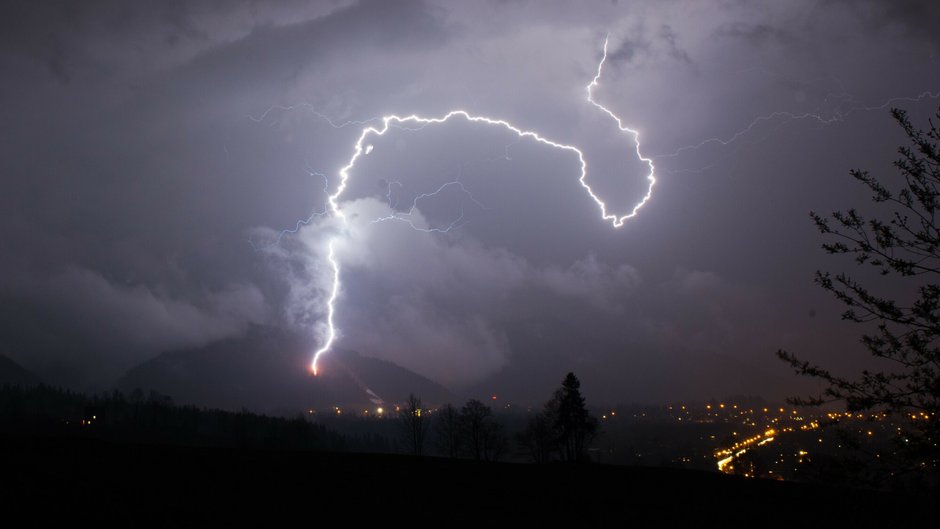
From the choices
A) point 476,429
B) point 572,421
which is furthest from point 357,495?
point 476,429

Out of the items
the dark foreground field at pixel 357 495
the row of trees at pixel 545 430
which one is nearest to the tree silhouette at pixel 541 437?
the row of trees at pixel 545 430

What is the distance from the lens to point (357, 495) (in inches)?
539

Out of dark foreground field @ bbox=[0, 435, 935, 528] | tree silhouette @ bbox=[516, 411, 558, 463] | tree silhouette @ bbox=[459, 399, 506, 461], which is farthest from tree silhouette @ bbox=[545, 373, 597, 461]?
dark foreground field @ bbox=[0, 435, 935, 528]

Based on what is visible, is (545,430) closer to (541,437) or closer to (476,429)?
(541,437)

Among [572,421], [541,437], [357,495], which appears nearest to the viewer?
[357,495]

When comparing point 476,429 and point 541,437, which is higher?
point 476,429

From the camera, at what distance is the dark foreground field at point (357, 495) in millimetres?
10758

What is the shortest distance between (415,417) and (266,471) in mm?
37166

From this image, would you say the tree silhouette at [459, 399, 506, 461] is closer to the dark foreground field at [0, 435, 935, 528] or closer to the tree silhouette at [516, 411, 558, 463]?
the tree silhouette at [516, 411, 558, 463]

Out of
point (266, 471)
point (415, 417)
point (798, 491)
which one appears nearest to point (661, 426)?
point (415, 417)

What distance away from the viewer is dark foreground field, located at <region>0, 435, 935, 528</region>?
1076cm

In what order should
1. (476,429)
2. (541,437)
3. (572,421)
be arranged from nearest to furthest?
(572,421), (476,429), (541,437)

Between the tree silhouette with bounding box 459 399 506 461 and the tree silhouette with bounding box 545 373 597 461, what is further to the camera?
the tree silhouette with bounding box 459 399 506 461

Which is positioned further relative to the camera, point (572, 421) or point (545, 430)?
point (545, 430)
